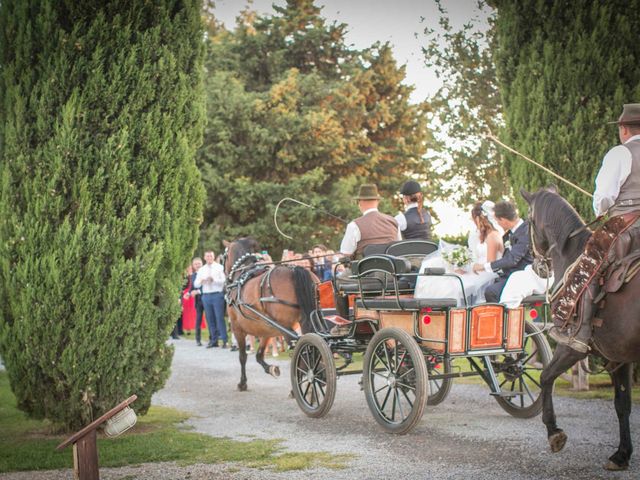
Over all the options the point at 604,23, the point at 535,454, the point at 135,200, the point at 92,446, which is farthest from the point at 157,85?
the point at 604,23

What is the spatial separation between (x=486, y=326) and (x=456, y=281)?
1.87 feet

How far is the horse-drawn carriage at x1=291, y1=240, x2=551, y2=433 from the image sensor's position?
7.51m

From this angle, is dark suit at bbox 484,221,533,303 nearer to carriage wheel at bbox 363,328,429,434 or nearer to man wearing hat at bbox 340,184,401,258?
carriage wheel at bbox 363,328,429,434

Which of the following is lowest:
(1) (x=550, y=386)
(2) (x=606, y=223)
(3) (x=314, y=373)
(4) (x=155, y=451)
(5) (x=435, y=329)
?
(4) (x=155, y=451)

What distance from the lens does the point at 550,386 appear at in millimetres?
6551

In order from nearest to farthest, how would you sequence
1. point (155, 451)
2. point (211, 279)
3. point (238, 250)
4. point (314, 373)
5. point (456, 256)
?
point (155, 451)
point (456, 256)
point (314, 373)
point (238, 250)
point (211, 279)

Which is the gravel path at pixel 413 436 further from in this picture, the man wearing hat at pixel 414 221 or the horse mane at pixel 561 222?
the man wearing hat at pixel 414 221

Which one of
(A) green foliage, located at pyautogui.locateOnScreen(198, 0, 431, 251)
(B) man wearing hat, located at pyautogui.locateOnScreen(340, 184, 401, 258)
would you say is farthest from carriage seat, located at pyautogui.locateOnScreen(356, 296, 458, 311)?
(A) green foliage, located at pyautogui.locateOnScreen(198, 0, 431, 251)

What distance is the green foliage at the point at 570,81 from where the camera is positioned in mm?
9953

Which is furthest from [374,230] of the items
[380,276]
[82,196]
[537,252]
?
[82,196]

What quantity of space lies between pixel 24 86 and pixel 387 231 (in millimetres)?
4320

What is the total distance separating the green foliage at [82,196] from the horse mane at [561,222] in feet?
12.3

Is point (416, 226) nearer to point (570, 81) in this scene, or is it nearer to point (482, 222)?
point (482, 222)

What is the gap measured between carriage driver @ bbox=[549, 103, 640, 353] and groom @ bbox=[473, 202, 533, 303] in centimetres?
188
